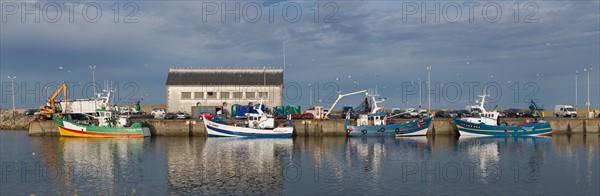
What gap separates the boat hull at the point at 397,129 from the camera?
61.2 meters

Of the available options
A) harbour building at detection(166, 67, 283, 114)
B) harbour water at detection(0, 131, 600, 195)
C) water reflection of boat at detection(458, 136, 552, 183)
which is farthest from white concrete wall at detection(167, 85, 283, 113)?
water reflection of boat at detection(458, 136, 552, 183)

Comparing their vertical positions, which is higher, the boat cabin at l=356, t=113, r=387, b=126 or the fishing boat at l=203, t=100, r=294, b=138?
the boat cabin at l=356, t=113, r=387, b=126

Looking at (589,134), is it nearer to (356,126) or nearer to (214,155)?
(356,126)

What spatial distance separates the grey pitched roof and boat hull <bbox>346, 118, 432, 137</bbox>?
26749mm

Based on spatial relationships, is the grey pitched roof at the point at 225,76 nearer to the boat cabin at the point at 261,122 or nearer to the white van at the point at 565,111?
the boat cabin at the point at 261,122

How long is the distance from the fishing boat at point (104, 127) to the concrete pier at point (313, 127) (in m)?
→ 1.62

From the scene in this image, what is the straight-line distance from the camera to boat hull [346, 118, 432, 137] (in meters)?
61.2

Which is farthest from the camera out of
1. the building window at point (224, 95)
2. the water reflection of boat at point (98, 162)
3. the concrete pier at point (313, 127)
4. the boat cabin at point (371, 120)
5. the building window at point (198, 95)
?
the building window at point (198, 95)

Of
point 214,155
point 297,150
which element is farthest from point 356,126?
point 214,155

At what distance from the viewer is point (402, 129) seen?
61.6m

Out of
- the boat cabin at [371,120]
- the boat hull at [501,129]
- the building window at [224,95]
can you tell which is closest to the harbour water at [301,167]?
the boat hull at [501,129]

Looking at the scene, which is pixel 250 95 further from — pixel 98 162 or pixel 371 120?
pixel 98 162

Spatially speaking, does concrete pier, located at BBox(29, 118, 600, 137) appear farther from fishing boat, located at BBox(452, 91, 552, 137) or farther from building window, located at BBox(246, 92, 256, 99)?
building window, located at BBox(246, 92, 256, 99)

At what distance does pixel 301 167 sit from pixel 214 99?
1988 inches
